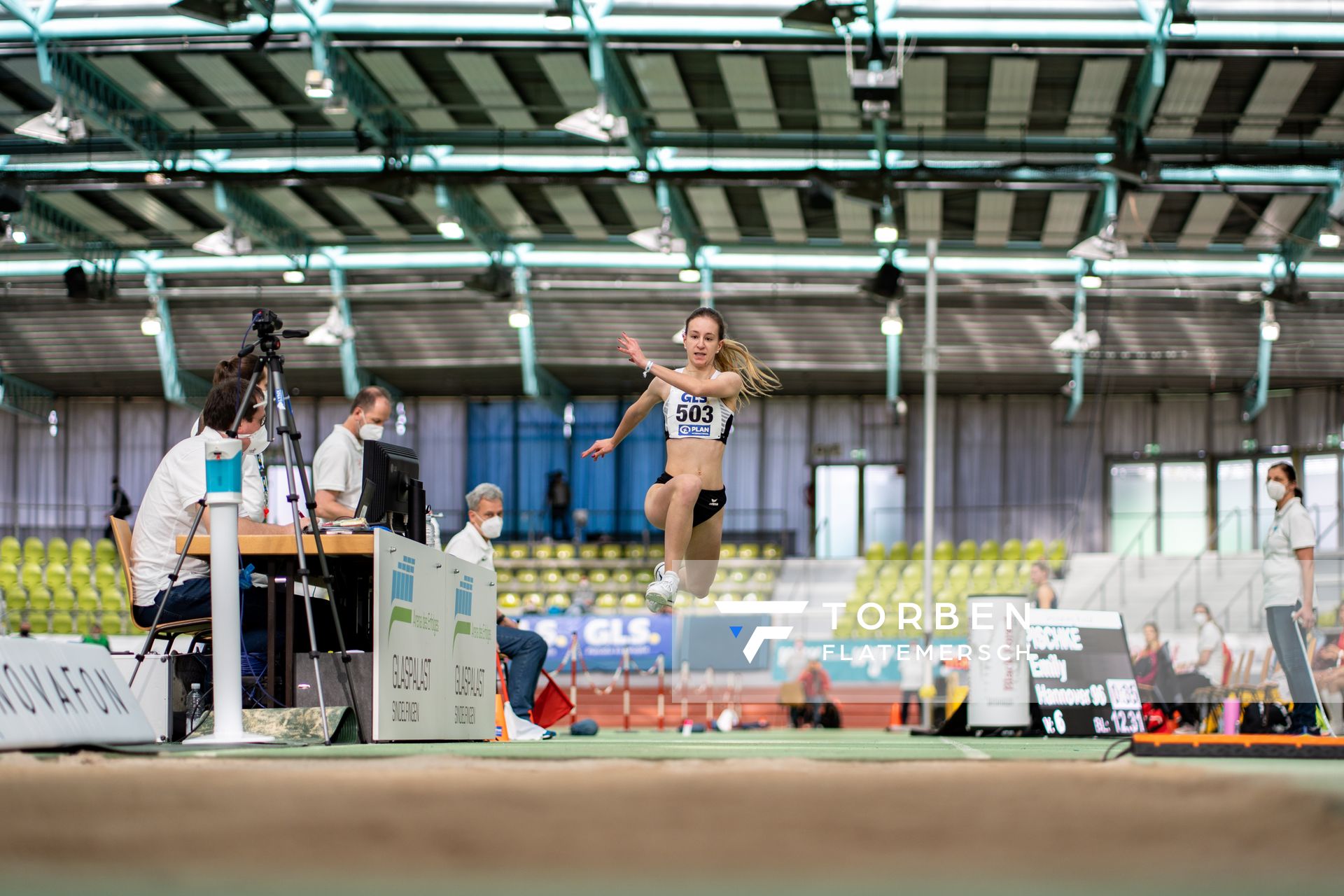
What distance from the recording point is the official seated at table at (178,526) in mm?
Result: 4785

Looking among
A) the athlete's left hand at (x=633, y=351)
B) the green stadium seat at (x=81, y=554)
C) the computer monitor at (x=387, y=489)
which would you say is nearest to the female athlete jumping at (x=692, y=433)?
the athlete's left hand at (x=633, y=351)

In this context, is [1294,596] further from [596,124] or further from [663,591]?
[596,124]

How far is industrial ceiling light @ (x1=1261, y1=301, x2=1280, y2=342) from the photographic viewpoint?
2228cm

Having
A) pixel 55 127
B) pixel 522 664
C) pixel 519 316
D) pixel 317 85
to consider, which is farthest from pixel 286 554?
pixel 519 316

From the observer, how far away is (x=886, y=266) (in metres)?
20.3

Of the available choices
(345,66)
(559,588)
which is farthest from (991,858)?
(559,588)

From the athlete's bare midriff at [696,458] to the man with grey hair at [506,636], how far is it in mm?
1664

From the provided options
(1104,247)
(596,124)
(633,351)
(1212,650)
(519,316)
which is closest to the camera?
(633,351)

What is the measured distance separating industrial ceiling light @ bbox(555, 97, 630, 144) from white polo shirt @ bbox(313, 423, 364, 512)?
869cm

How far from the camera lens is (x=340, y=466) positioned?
6582mm

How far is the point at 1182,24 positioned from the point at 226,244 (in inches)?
512

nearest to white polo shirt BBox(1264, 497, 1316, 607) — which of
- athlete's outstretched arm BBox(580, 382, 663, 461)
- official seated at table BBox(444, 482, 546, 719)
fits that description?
athlete's outstretched arm BBox(580, 382, 663, 461)

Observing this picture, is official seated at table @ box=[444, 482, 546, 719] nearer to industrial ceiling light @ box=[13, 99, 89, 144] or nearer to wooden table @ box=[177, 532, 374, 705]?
wooden table @ box=[177, 532, 374, 705]
